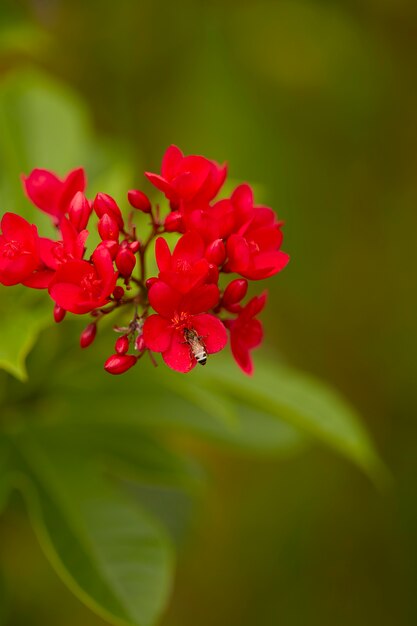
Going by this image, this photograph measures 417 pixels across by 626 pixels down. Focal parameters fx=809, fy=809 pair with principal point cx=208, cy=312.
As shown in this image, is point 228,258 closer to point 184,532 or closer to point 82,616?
point 184,532

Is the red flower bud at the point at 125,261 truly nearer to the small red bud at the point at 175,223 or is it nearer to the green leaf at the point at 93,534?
the small red bud at the point at 175,223

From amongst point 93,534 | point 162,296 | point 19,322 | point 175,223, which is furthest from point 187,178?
point 93,534

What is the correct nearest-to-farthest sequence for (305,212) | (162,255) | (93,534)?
(162,255), (93,534), (305,212)

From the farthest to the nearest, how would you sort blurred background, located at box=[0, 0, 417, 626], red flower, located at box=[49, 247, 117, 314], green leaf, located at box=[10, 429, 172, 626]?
blurred background, located at box=[0, 0, 417, 626] → green leaf, located at box=[10, 429, 172, 626] → red flower, located at box=[49, 247, 117, 314]

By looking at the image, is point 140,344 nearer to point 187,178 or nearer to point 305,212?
point 187,178

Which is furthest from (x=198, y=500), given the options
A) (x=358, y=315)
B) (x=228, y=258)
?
(x=358, y=315)

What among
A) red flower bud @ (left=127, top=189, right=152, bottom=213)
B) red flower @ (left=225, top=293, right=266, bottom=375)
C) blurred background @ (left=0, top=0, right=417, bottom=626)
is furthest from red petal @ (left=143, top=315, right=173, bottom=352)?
blurred background @ (left=0, top=0, right=417, bottom=626)

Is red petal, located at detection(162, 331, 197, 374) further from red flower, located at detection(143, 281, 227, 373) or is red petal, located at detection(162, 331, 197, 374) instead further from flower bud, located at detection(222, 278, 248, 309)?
flower bud, located at detection(222, 278, 248, 309)
